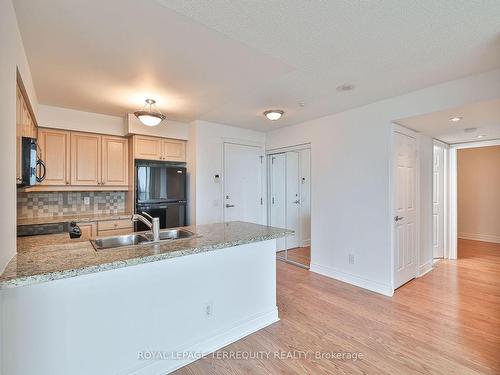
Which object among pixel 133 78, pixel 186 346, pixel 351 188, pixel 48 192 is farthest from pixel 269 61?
pixel 48 192

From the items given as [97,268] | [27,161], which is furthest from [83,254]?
[27,161]

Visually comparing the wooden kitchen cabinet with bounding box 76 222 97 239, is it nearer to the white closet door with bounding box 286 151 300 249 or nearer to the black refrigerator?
the black refrigerator

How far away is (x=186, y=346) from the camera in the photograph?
1936 mm

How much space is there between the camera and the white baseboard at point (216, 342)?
69.1 inches

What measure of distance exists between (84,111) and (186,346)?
131 inches

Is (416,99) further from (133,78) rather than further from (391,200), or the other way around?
(133,78)

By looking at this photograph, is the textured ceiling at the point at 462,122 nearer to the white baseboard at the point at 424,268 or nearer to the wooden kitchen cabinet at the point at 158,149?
the white baseboard at the point at 424,268

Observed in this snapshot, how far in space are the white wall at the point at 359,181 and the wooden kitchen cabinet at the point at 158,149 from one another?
2.03 metres

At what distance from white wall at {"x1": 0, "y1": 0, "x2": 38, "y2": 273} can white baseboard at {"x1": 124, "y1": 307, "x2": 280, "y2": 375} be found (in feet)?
3.70

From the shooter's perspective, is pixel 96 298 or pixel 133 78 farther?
pixel 133 78

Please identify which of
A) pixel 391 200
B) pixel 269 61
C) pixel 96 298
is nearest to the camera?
pixel 96 298

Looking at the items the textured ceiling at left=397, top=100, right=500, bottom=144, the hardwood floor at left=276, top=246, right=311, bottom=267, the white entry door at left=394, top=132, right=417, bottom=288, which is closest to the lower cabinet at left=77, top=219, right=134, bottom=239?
the hardwood floor at left=276, top=246, right=311, bottom=267

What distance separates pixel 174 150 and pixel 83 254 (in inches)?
107

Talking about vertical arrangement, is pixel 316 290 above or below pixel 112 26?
below
